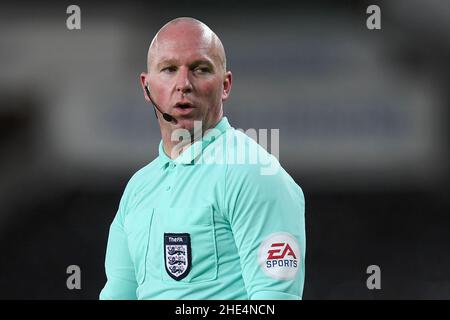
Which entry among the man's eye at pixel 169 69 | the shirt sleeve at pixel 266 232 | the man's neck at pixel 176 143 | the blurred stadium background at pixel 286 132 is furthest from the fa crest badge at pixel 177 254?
the blurred stadium background at pixel 286 132

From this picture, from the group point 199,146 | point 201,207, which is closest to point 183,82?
point 199,146

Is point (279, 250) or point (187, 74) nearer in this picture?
point (279, 250)

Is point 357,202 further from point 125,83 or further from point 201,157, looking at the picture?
point 201,157

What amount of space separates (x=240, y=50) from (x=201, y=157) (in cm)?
139

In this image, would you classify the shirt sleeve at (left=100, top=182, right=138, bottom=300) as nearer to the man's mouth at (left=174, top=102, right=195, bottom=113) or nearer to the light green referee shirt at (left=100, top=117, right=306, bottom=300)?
the light green referee shirt at (left=100, top=117, right=306, bottom=300)

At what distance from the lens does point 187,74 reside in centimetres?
159

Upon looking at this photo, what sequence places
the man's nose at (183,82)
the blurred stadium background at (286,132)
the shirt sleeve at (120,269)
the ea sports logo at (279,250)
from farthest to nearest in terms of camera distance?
the blurred stadium background at (286,132) → the shirt sleeve at (120,269) → the man's nose at (183,82) → the ea sports logo at (279,250)

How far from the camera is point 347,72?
9.80 ft

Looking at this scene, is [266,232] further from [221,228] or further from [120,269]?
[120,269]

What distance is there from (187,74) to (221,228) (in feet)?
1.08

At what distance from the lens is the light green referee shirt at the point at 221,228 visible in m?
1.47

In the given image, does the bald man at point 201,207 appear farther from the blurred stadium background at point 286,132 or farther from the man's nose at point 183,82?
the blurred stadium background at point 286,132

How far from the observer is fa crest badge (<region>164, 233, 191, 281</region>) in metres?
1.53

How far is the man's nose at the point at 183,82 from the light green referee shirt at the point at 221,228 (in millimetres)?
118
